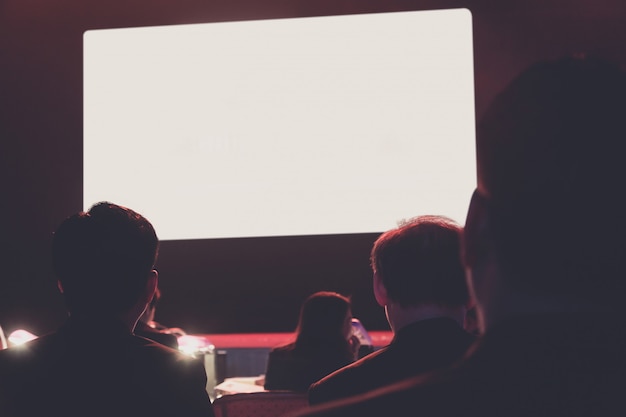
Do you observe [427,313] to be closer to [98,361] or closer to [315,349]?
[98,361]

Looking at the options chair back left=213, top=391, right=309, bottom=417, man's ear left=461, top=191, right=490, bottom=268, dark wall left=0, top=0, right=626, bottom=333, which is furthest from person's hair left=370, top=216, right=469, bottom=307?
dark wall left=0, top=0, right=626, bottom=333

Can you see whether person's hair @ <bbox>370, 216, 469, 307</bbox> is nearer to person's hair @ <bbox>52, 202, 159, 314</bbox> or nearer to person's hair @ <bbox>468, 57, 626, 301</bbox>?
person's hair @ <bbox>52, 202, 159, 314</bbox>

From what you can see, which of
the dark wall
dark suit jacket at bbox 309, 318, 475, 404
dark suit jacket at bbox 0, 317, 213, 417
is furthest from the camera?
the dark wall

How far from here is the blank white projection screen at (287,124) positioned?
433 centimetres

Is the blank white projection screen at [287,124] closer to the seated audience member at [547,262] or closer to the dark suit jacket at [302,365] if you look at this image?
the dark suit jacket at [302,365]

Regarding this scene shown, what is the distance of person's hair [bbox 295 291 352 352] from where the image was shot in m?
3.08

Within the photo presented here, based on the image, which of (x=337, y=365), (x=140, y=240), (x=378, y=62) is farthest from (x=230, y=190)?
(x=140, y=240)

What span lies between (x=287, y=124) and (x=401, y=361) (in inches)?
117

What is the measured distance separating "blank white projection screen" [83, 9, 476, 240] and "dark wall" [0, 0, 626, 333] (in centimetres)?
19

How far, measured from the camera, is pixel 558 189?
56cm

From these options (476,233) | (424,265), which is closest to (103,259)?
(424,265)

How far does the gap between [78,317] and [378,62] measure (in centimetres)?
309

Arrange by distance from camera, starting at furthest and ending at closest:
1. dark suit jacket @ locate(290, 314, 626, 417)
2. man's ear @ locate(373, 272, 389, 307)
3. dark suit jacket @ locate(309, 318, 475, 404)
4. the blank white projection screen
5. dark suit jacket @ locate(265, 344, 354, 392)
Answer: the blank white projection screen < dark suit jacket @ locate(265, 344, 354, 392) < man's ear @ locate(373, 272, 389, 307) < dark suit jacket @ locate(309, 318, 475, 404) < dark suit jacket @ locate(290, 314, 626, 417)

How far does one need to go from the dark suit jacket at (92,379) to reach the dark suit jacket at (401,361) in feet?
0.93
